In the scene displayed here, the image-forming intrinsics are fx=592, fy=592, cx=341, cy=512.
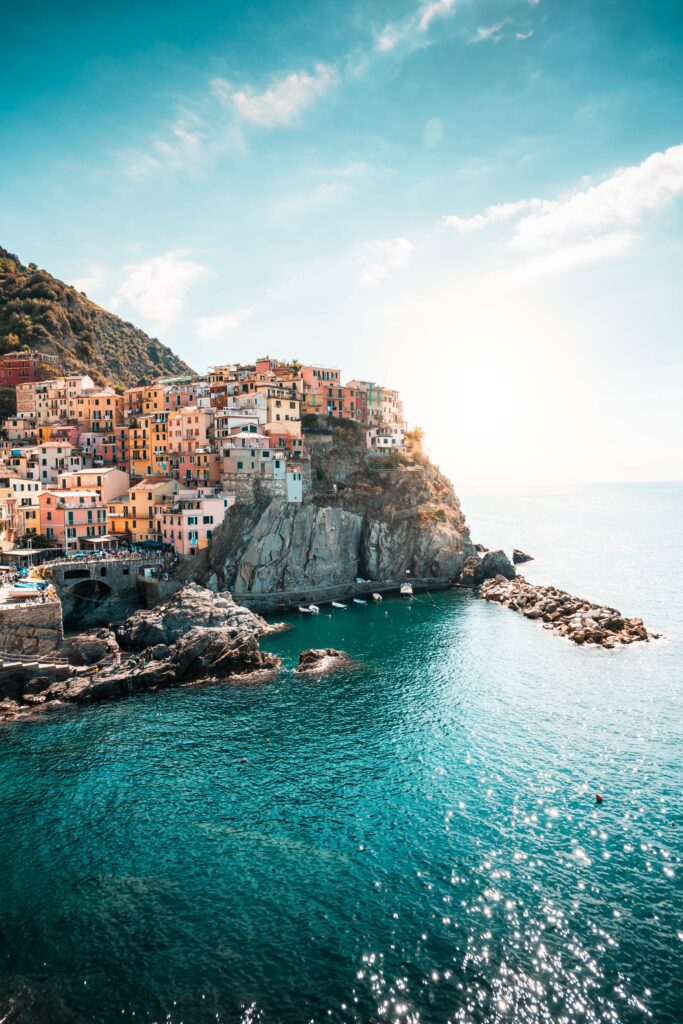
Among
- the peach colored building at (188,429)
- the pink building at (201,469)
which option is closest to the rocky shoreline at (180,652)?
the pink building at (201,469)

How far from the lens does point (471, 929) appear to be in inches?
1052

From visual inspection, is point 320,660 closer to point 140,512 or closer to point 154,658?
point 154,658

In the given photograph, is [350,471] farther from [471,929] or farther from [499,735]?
[471,929]

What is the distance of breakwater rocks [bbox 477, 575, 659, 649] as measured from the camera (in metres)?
69.0

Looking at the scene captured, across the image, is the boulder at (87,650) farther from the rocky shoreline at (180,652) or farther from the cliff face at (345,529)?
the cliff face at (345,529)

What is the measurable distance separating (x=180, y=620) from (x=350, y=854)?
1490 inches

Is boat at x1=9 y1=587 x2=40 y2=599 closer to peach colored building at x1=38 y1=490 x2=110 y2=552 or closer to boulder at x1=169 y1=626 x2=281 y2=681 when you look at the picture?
boulder at x1=169 y1=626 x2=281 y2=681

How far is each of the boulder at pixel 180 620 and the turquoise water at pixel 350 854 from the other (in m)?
11.0

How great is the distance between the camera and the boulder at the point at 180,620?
210ft

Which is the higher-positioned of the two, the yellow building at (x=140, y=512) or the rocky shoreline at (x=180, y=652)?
the yellow building at (x=140, y=512)

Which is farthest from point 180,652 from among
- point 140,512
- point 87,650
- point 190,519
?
point 140,512

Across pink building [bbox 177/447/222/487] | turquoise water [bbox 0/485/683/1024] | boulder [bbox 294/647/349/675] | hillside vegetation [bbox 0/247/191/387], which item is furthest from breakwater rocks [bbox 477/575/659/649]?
hillside vegetation [bbox 0/247/191/387]

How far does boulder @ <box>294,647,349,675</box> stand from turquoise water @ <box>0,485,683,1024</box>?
3.39 meters

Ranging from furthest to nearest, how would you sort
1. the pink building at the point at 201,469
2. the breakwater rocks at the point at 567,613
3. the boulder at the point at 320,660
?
the pink building at the point at 201,469 < the breakwater rocks at the point at 567,613 < the boulder at the point at 320,660
